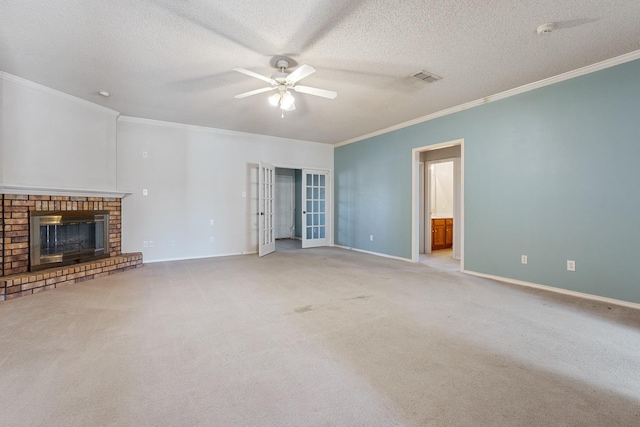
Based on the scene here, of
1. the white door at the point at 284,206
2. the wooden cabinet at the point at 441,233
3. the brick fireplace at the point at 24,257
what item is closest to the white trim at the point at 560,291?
the wooden cabinet at the point at 441,233

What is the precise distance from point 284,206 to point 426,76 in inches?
256

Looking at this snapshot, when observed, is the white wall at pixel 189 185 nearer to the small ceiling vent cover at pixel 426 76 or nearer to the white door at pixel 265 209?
the white door at pixel 265 209

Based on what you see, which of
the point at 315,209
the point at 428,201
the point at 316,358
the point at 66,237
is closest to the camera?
the point at 316,358

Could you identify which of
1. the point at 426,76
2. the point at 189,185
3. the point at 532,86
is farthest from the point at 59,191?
the point at 532,86

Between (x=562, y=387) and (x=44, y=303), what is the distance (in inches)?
179

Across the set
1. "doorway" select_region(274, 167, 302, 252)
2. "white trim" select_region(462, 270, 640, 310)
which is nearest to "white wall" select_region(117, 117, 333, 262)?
"doorway" select_region(274, 167, 302, 252)

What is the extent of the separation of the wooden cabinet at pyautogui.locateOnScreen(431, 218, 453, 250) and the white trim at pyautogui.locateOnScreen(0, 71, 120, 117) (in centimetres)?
675

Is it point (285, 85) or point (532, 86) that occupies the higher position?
point (532, 86)

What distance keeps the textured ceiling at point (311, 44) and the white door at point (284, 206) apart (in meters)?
5.11

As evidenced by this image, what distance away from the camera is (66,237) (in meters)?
4.05

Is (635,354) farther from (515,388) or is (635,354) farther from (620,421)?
(515,388)

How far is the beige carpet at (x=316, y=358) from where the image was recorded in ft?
4.78

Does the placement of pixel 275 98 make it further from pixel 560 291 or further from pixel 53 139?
pixel 560 291

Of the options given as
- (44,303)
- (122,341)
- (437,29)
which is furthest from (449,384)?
(44,303)
